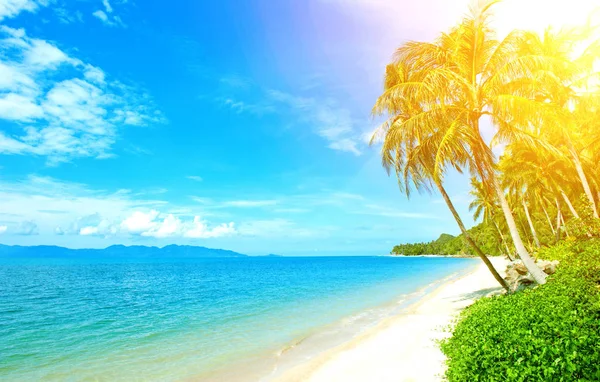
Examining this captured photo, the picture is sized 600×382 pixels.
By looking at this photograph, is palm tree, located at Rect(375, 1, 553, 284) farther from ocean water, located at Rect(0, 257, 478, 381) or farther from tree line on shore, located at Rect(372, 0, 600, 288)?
ocean water, located at Rect(0, 257, 478, 381)

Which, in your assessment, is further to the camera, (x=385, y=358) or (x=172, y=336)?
(x=172, y=336)

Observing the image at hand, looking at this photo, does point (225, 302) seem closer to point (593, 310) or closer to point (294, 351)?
point (294, 351)

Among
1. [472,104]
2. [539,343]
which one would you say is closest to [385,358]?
[539,343]

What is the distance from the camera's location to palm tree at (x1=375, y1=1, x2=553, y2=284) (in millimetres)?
10711

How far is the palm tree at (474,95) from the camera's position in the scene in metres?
10.7

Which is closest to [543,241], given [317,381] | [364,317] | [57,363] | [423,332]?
[364,317]

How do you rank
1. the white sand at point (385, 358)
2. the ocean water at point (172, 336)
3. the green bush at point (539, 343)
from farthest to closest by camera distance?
1. the ocean water at point (172, 336)
2. the white sand at point (385, 358)
3. the green bush at point (539, 343)

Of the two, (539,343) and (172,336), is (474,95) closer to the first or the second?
(539,343)

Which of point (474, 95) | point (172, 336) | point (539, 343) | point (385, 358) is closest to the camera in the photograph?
point (539, 343)

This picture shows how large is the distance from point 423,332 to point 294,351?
4.58 m

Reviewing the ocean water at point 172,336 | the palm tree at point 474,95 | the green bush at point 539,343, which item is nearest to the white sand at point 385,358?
the green bush at point 539,343

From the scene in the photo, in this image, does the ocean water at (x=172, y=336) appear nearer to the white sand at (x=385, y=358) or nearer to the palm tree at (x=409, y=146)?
the white sand at (x=385, y=358)

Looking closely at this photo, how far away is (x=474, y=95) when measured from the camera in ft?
37.2

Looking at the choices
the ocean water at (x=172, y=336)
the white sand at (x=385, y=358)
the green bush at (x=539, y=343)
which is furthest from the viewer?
the ocean water at (x=172, y=336)
